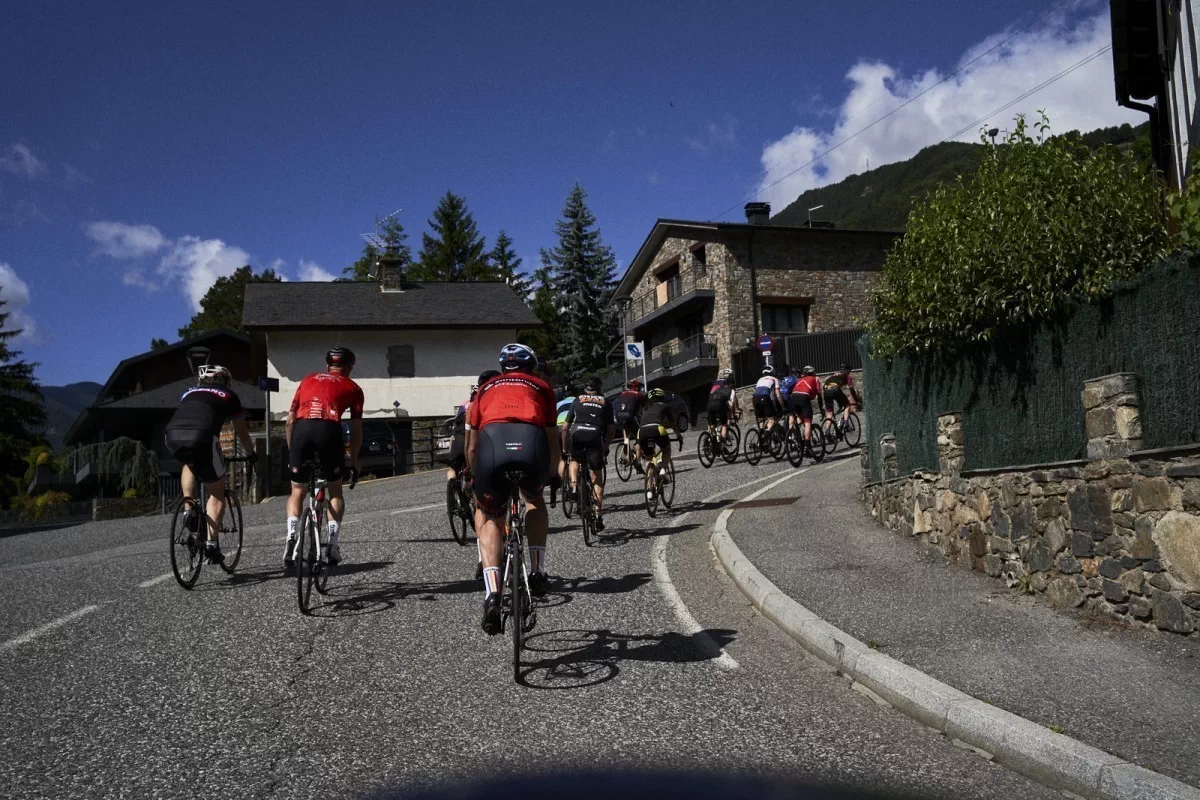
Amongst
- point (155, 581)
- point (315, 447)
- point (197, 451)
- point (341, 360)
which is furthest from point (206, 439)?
point (155, 581)

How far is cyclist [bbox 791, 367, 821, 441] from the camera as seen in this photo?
1895 centimetres

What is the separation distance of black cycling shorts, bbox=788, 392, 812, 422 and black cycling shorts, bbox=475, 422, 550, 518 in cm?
1394

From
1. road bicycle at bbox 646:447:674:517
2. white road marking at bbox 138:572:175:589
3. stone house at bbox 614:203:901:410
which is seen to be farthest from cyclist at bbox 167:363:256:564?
stone house at bbox 614:203:901:410

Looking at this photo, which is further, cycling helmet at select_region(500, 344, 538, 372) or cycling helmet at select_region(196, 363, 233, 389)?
cycling helmet at select_region(196, 363, 233, 389)

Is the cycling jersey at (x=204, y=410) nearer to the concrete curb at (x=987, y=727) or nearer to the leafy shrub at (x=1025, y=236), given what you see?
the concrete curb at (x=987, y=727)

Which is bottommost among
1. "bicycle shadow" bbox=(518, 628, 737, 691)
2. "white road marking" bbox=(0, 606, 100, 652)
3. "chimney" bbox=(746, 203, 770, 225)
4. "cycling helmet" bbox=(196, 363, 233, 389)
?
"bicycle shadow" bbox=(518, 628, 737, 691)

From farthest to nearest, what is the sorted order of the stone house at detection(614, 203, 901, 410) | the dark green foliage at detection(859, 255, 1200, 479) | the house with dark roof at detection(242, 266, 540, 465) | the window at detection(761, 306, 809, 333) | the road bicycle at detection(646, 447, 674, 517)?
the window at detection(761, 306, 809, 333) < the stone house at detection(614, 203, 901, 410) < the house with dark roof at detection(242, 266, 540, 465) < the road bicycle at detection(646, 447, 674, 517) < the dark green foliage at detection(859, 255, 1200, 479)

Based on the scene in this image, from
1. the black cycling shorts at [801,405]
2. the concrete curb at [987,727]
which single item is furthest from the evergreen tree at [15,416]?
the concrete curb at [987,727]

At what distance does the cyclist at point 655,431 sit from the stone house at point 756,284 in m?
27.8

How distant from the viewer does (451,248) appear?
67438 millimetres

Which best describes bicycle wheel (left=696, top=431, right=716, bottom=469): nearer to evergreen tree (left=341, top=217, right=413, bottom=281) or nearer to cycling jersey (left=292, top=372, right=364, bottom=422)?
cycling jersey (left=292, top=372, right=364, bottom=422)

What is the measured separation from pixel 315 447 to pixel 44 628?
7.50 feet

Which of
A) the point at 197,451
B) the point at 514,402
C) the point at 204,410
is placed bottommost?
the point at 197,451

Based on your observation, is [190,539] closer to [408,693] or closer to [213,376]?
[213,376]
